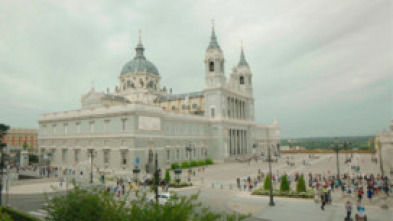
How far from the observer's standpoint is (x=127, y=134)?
4603 centimetres

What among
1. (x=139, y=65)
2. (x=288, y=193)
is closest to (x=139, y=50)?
(x=139, y=65)

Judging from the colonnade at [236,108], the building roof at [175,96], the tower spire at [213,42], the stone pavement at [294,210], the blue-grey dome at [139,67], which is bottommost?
the stone pavement at [294,210]

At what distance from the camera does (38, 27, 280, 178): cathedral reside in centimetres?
4703

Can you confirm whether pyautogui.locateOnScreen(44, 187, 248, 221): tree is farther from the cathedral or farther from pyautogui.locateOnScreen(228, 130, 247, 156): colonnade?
pyautogui.locateOnScreen(228, 130, 247, 156): colonnade

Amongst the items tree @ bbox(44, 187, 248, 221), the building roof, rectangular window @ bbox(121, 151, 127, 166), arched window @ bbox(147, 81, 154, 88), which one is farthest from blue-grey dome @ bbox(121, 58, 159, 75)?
tree @ bbox(44, 187, 248, 221)

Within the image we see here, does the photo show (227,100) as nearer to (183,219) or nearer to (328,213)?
(328,213)

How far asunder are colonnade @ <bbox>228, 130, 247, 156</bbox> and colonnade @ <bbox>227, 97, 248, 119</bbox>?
4105mm

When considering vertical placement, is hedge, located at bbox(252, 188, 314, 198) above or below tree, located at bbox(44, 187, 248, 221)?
below

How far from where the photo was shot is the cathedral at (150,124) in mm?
47031

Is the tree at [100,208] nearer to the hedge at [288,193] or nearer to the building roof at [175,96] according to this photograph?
the hedge at [288,193]

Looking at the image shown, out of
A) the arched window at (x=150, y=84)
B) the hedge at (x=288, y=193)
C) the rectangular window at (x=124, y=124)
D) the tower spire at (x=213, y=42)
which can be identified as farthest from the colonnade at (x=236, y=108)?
the hedge at (x=288, y=193)

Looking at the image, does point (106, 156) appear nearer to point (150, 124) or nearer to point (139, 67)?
point (150, 124)

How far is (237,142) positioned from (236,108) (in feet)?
28.7

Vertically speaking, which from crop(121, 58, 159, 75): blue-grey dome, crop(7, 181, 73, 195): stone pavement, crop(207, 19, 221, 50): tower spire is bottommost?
crop(7, 181, 73, 195): stone pavement
